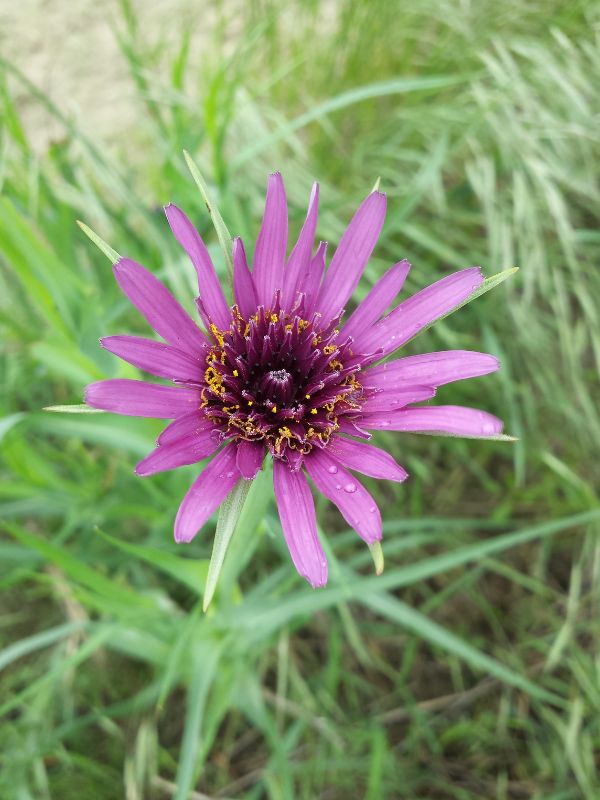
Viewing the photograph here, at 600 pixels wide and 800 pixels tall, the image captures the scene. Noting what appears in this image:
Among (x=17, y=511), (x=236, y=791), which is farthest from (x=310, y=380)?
(x=236, y=791)

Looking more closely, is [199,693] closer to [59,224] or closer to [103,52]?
[59,224]

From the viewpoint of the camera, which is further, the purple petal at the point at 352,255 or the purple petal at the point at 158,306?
the purple petal at the point at 352,255

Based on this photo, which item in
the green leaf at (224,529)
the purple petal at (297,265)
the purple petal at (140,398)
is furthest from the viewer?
the purple petal at (297,265)

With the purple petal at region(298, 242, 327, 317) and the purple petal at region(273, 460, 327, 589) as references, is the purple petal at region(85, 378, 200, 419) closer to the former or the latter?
the purple petal at region(273, 460, 327, 589)

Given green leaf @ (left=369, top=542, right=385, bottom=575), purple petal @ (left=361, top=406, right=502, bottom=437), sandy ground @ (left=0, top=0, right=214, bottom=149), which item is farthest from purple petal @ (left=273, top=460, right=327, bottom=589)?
sandy ground @ (left=0, top=0, right=214, bottom=149)

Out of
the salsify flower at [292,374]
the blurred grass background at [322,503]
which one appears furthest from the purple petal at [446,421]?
the blurred grass background at [322,503]

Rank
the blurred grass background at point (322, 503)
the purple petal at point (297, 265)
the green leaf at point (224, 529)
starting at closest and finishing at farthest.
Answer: the green leaf at point (224, 529), the purple petal at point (297, 265), the blurred grass background at point (322, 503)

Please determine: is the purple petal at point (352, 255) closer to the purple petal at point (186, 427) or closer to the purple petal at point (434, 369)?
the purple petal at point (434, 369)
